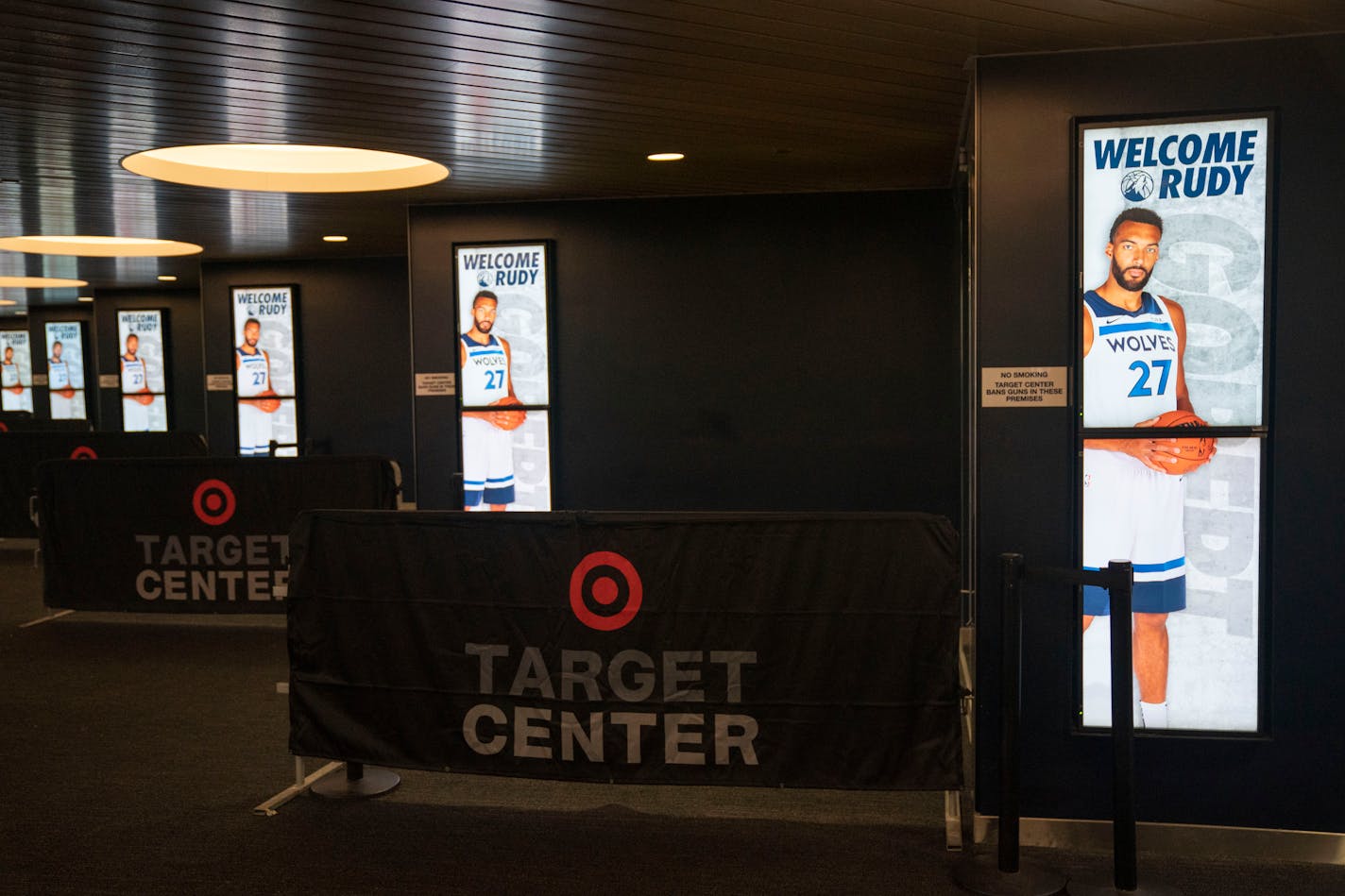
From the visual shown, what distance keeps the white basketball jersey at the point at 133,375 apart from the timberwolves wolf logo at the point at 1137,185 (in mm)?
14544

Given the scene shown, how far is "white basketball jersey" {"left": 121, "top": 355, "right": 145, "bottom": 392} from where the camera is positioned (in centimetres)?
1578

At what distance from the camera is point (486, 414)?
8.74 m

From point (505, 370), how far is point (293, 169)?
204 centimetres

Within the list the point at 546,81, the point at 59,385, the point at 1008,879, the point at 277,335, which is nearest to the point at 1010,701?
the point at 1008,879

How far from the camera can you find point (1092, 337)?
14.1 ft

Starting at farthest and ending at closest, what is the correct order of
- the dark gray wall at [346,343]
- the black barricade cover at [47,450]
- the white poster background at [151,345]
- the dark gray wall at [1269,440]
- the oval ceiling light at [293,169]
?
the white poster background at [151,345] < the dark gray wall at [346,343] < the black barricade cover at [47,450] < the oval ceiling light at [293,169] < the dark gray wall at [1269,440]

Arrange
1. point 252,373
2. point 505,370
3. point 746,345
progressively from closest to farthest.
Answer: point 746,345
point 505,370
point 252,373

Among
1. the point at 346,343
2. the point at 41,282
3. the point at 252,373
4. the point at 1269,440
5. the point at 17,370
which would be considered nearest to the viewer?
the point at 1269,440

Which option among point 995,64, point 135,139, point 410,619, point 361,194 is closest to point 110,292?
point 361,194

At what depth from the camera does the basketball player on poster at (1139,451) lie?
13.9ft

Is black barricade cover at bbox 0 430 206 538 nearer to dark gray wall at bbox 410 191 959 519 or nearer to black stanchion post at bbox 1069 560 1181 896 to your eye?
dark gray wall at bbox 410 191 959 519

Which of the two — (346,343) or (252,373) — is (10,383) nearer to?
(252,373)

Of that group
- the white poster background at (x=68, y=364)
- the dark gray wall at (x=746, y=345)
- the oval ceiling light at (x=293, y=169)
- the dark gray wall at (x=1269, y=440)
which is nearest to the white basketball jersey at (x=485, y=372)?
the dark gray wall at (x=746, y=345)

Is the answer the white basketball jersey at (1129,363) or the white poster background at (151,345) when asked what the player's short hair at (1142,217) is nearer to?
the white basketball jersey at (1129,363)
